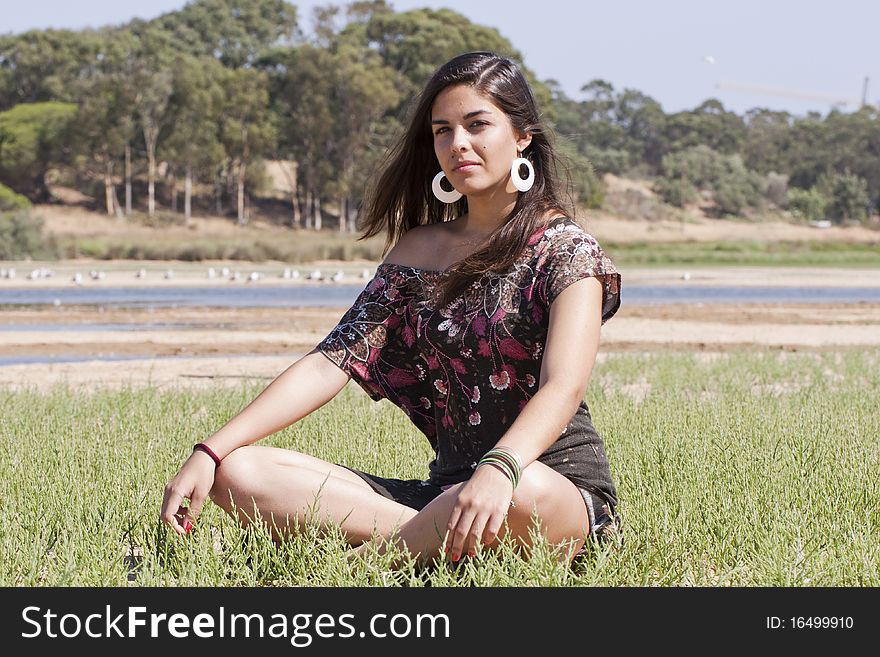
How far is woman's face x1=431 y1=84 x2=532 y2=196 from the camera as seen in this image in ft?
11.9

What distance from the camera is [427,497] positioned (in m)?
3.83

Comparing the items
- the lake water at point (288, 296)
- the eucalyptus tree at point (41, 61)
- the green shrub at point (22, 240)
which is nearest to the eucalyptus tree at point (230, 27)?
the eucalyptus tree at point (41, 61)

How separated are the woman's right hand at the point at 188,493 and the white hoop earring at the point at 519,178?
3.83ft

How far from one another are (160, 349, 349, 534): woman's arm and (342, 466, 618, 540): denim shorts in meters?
0.25

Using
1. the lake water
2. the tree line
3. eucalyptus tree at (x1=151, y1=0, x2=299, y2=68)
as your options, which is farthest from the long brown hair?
eucalyptus tree at (x1=151, y1=0, x2=299, y2=68)

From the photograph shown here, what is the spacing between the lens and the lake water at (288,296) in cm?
2455

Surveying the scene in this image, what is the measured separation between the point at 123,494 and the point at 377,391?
127 centimetres

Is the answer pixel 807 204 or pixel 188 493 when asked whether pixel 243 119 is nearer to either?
pixel 807 204

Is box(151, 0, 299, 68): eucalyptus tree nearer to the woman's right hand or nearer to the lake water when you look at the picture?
the lake water

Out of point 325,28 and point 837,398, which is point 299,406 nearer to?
point 837,398

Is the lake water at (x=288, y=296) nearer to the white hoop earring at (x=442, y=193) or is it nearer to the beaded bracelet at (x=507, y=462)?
the white hoop earring at (x=442, y=193)

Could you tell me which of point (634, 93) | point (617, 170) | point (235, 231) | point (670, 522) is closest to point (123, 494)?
point (670, 522)

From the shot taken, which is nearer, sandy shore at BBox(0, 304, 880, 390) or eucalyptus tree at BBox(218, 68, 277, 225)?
sandy shore at BBox(0, 304, 880, 390)

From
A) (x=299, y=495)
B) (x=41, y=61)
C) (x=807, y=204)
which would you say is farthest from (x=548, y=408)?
(x=807, y=204)
